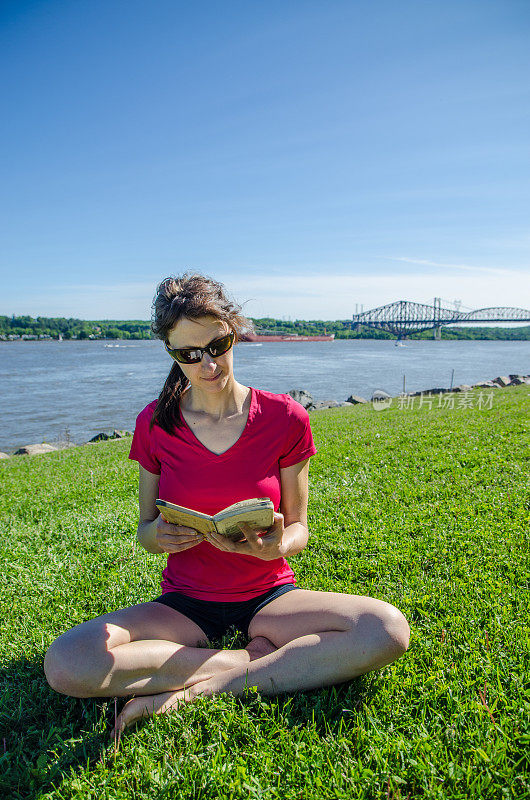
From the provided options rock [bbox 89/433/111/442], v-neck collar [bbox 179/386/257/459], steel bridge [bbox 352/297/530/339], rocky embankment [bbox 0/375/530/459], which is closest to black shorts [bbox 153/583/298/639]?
v-neck collar [bbox 179/386/257/459]

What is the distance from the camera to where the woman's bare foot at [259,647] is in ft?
6.84

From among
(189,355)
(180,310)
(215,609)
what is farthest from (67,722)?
(180,310)

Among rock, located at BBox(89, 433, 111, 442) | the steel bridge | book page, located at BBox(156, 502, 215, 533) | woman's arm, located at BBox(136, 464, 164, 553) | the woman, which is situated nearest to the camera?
book page, located at BBox(156, 502, 215, 533)

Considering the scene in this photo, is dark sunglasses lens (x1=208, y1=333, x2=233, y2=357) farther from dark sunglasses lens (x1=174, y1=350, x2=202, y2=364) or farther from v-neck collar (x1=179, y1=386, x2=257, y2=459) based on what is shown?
v-neck collar (x1=179, y1=386, x2=257, y2=459)

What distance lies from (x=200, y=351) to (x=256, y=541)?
2.61 ft

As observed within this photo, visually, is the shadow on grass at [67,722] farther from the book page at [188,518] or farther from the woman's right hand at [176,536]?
the book page at [188,518]

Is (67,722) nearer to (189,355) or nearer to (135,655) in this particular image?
(135,655)

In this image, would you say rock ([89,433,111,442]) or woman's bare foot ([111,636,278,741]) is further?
rock ([89,433,111,442])

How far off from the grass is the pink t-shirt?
17.6 inches

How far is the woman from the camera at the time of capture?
1905 mm

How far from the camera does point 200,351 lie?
2.13 meters

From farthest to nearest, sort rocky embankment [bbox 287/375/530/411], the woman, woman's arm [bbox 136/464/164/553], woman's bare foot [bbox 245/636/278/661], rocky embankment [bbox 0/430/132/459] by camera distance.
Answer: rocky embankment [bbox 287/375/530/411] < rocky embankment [bbox 0/430/132/459] < woman's arm [bbox 136/464/164/553] < woman's bare foot [bbox 245/636/278/661] < the woman

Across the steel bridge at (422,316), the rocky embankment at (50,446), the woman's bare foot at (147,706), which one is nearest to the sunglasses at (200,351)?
the woman's bare foot at (147,706)

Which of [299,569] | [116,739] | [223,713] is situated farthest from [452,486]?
[116,739]
